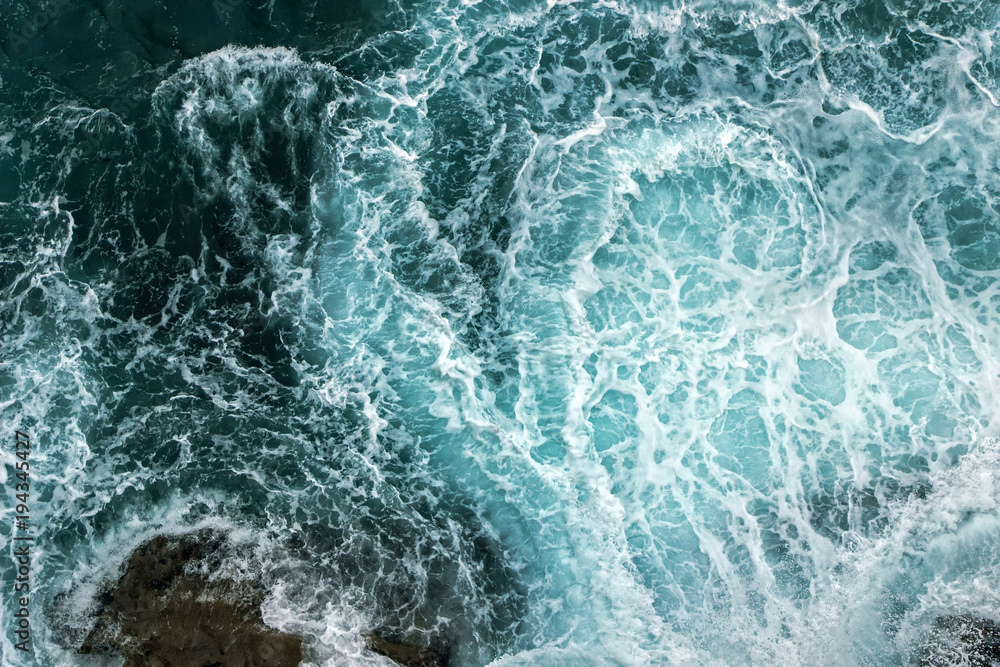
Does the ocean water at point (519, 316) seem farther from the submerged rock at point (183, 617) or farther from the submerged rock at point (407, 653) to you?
the submerged rock at point (183, 617)

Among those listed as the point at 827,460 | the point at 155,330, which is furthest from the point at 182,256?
the point at 827,460

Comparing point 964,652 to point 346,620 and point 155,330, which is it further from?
point 155,330

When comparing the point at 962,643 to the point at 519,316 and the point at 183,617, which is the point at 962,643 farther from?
the point at 183,617

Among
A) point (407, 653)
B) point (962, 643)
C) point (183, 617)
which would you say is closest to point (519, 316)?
point (407, 653)

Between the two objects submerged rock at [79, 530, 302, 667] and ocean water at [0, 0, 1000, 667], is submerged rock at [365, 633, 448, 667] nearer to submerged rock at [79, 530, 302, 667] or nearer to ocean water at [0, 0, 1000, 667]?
ocean water at [0, 0, 1000, 667]

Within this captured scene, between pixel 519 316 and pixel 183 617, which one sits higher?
pixel 519 316

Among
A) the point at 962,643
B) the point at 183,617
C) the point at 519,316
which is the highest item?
the point at 519,316
